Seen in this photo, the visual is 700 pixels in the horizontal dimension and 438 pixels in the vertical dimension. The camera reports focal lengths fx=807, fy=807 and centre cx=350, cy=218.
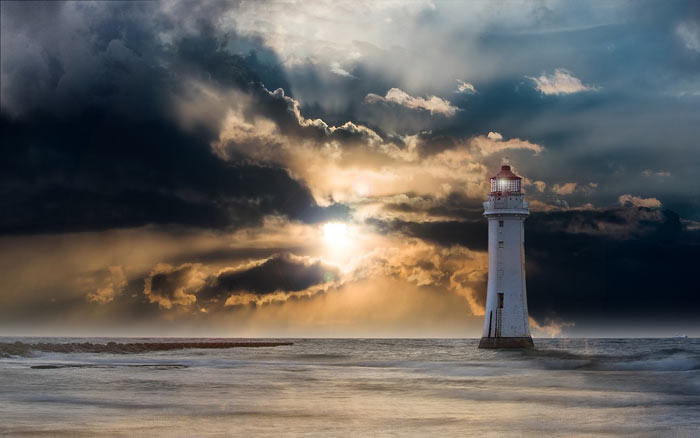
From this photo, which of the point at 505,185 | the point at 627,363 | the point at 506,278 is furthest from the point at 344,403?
the point at 505,185

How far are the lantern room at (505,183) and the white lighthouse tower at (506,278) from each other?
0.47 metres

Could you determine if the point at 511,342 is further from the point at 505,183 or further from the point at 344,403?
the point at 344,403

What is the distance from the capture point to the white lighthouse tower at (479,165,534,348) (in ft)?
156

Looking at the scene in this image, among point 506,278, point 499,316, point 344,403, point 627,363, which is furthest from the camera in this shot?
point 499,316

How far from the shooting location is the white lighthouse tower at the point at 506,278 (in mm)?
47469

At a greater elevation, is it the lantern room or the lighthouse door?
the lantern room

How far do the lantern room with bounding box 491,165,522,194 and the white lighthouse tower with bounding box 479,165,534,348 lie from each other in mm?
467

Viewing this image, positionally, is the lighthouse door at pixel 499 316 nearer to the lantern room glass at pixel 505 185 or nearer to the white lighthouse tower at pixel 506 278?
the white lighthouse tower at pixel 506 278

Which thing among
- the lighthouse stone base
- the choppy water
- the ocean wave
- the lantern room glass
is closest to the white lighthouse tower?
the lighthouse stone base

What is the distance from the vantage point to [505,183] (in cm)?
4975

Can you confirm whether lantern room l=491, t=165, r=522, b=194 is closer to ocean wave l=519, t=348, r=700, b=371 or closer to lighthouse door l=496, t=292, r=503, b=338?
lighthouse door l=496, t=292, r=503, b=338

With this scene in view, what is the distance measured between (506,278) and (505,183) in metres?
6.13

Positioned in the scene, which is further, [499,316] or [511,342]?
[499,316]

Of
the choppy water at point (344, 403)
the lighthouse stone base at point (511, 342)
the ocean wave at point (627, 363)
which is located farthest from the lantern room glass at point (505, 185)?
the choppy water at point (344, 403)
